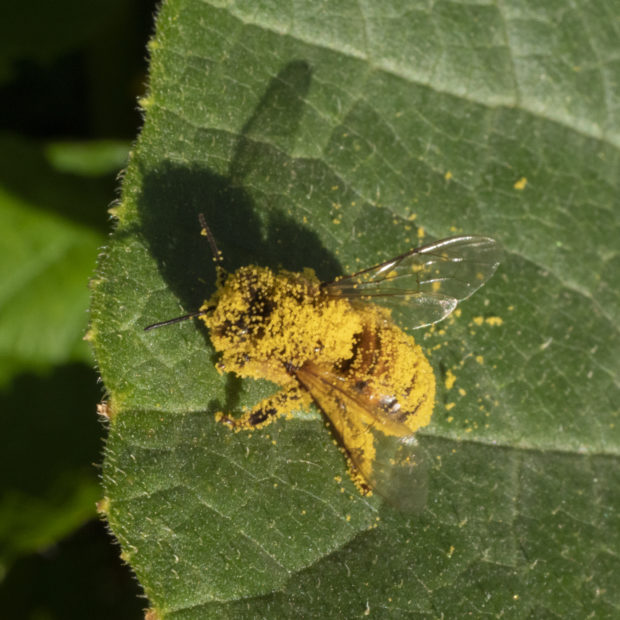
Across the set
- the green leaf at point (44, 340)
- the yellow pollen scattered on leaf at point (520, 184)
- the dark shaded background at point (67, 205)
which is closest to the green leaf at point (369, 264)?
the yellow pollen scattered on leaf at point (520, 184)

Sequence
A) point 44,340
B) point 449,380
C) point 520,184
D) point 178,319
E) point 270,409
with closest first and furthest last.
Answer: point 178,319 < point 270,409 < point 449,380 < point 520,184 < point 44,340

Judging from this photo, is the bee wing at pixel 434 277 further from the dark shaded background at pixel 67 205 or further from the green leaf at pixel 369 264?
the dark shaded background at pixel 67 205

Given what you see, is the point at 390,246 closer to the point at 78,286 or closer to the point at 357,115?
the point at 357,115

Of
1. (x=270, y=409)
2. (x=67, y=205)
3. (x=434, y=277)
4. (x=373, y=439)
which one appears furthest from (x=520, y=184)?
(x=67, y=205)

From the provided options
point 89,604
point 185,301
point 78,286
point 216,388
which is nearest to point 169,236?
point 185,301

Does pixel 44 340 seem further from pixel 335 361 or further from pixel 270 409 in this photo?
pixel 335 361

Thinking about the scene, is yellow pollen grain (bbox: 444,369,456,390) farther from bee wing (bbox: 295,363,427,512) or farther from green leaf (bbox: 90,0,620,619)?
bee wing (bbox: 295,363,427,512)
